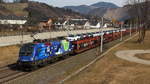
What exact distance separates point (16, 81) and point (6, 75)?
3710mm

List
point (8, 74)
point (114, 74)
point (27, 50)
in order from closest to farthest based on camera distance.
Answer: point (114, 74), point (8, 74), point (27, 50)

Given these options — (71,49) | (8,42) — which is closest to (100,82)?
(71,49)

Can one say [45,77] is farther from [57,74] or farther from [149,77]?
[149,77]

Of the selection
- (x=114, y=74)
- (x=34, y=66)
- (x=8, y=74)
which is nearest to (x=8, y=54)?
(x=34, y=66)

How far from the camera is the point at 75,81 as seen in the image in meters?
24.9

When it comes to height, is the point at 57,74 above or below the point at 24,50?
below

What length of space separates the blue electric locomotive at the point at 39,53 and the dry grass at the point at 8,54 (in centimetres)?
722

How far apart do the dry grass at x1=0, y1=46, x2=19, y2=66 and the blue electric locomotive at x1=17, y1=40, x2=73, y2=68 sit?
7218 mm

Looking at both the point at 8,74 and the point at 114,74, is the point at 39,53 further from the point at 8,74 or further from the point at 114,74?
the point at 114,74

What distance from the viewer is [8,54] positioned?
44.5 m

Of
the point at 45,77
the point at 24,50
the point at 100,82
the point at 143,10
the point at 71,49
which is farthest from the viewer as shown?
the point at 143,10

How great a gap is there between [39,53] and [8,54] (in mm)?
15263

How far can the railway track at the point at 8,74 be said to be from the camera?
2648cm

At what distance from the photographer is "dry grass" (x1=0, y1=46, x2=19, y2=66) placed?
38.2 metres
